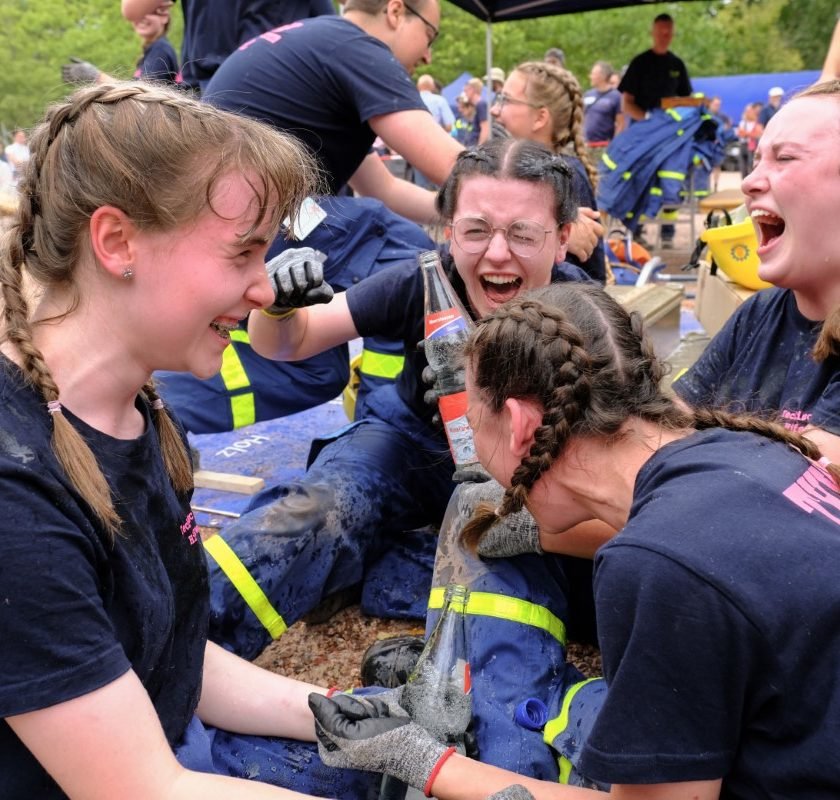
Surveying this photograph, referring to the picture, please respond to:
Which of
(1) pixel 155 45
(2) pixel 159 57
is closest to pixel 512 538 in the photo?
(2) pixel 159 57

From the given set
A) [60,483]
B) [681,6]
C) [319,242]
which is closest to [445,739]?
[60,483]

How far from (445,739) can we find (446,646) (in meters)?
0.24

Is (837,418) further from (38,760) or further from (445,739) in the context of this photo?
(38,760)

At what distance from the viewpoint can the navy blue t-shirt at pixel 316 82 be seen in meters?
3.27

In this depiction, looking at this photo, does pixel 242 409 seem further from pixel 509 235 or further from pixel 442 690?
pixel 442 690

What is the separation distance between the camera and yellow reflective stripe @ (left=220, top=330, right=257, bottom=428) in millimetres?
3512

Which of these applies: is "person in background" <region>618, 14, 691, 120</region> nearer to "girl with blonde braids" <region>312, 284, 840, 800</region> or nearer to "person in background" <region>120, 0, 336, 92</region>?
"person in background" <region>120, 0, 336, 92</region>

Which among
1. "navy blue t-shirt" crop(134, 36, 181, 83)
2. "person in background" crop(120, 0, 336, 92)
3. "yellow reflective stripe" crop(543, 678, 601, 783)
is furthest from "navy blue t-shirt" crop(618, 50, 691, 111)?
"yellow reflective stripe" crop(543, 678, 601, 783)

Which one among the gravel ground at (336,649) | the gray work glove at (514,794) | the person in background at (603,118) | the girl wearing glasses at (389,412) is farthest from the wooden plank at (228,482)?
the person in background at (603,118)

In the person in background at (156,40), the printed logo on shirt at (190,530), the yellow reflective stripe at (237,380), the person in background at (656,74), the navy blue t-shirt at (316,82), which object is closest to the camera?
the printed logo on shirt at (190,530)

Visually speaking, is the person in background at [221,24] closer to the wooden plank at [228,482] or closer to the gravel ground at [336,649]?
the wooden plank at [228,482]

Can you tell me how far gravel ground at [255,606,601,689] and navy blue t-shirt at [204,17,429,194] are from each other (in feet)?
→ 6.03

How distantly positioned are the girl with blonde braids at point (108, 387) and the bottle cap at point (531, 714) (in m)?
0.78

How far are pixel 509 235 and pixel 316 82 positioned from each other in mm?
1212
